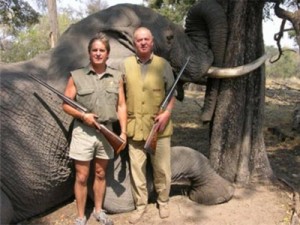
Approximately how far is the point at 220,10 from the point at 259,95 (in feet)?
3.83

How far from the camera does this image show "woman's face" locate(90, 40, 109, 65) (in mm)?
4340

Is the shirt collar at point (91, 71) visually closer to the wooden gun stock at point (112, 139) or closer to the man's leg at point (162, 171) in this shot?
the wooden gun stock at point (112, 139)

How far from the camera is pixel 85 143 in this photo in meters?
4.41

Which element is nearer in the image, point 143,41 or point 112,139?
point 112,139

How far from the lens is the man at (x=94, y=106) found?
4.37 meters

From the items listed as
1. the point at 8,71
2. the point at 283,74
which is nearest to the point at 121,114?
the point at 8,71

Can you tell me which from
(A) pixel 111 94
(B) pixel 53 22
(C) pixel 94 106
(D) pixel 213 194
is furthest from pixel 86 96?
(B) pixel 53 22

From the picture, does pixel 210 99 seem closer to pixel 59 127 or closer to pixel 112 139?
pixel 112 139

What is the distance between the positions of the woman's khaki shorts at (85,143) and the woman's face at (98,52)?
2.00ft

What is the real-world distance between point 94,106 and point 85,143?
0.36m

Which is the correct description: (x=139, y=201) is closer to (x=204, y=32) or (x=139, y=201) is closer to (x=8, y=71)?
(x=8, y=71)

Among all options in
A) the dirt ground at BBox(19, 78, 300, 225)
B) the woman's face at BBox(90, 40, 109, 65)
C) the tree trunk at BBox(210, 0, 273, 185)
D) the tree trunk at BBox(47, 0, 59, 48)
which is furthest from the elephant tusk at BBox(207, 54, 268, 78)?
the tree trunk at BBox(47, 0, 59, 48)

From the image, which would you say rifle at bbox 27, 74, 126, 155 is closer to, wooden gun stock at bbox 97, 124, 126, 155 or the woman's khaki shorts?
wooden gun stock at bbox 97, 124, 126, 155

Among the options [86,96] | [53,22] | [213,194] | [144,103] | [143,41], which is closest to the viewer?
[86,96]
